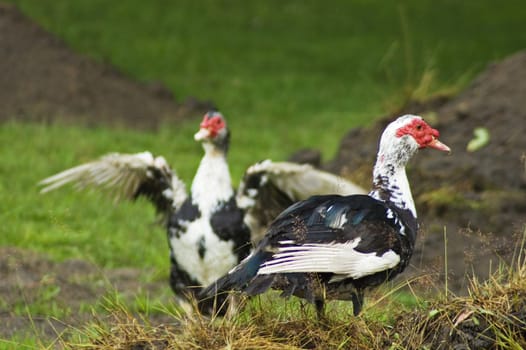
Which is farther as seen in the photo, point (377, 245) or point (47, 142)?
point (47, 142)

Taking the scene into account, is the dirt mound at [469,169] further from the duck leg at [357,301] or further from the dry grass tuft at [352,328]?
the dry grass tuft at [352,328]

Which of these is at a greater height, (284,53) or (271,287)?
(271,287)

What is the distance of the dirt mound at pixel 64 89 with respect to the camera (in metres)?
13.8

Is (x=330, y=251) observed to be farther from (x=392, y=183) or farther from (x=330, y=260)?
(x=392, y=183)

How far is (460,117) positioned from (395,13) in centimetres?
1011

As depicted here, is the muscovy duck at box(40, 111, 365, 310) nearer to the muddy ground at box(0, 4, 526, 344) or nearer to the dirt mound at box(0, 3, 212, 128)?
the muddy ground at box(0, 4, 526, 344)

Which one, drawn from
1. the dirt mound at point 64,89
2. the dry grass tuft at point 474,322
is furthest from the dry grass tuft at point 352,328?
the dirt mound at point 64,89

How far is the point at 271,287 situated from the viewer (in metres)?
5.07

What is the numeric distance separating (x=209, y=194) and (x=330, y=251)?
86.0 inches

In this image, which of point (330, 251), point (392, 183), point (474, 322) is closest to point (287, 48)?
point (392, 183)

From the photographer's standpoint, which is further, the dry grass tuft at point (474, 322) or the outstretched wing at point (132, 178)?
the outstretched wing at point (132, 178)

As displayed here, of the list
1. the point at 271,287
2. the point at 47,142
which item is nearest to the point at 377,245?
the point at 271,287

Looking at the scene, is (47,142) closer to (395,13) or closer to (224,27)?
(224,27)

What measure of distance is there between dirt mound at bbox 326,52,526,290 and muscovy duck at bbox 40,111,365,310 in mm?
1310
